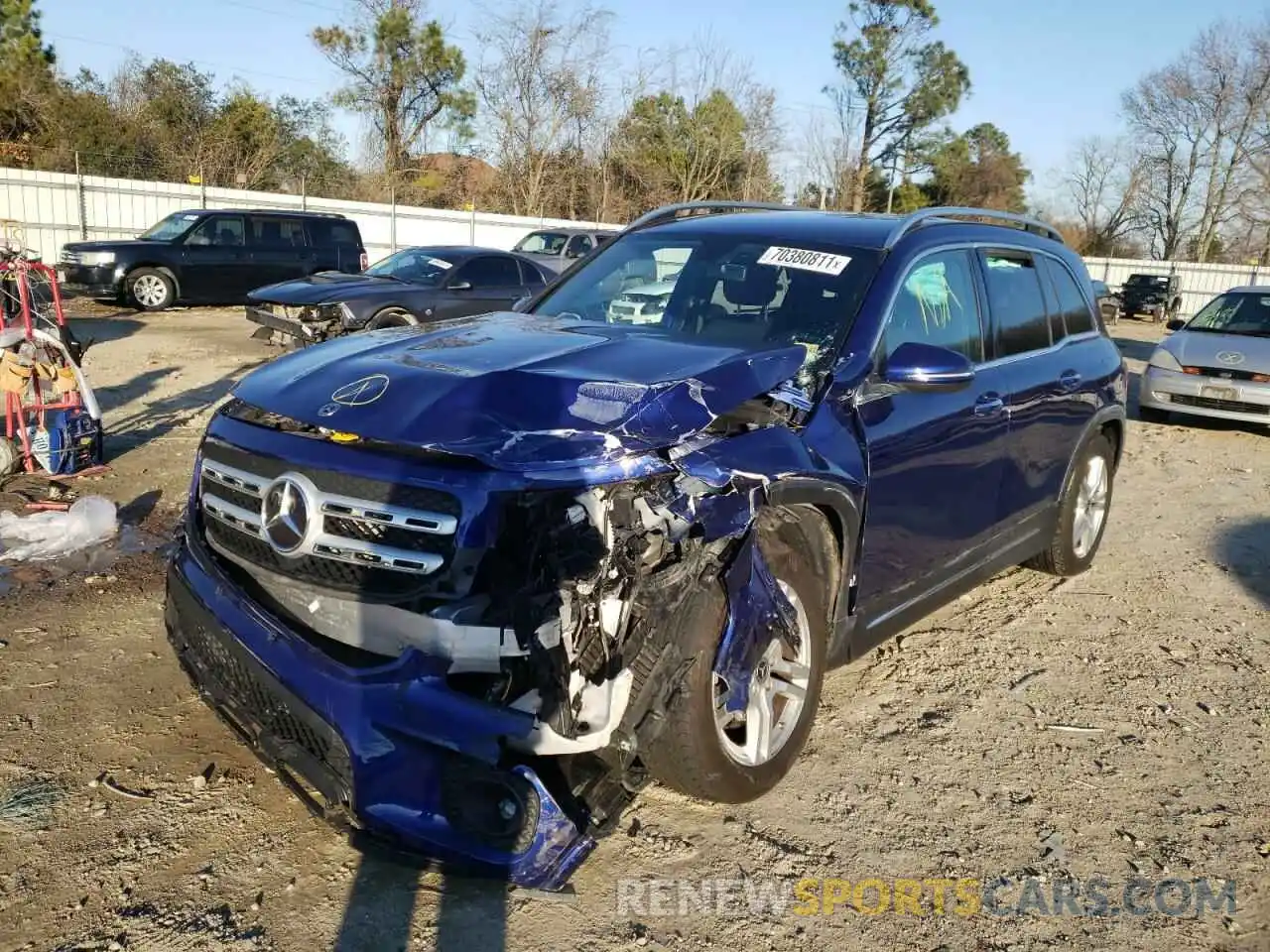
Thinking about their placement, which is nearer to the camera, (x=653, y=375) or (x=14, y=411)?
(x=653, y=375)

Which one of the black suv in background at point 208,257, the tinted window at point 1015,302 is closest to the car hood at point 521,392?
the tinted window at point 1015,302

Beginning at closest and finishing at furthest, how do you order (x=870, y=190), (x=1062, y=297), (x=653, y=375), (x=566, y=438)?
(x=566, y=438)
(x=653, y=375)
(x=1062, y=297)
(x=870, y=190)

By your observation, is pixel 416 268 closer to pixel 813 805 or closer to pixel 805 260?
pixel 805 260

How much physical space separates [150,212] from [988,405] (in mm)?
21972

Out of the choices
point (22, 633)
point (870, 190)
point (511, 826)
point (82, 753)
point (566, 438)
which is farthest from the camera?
point (870, 190)

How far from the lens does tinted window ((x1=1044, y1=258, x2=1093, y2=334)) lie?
5098mm

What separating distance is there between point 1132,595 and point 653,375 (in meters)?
3.89

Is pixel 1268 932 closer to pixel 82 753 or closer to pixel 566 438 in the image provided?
pixel 566 438

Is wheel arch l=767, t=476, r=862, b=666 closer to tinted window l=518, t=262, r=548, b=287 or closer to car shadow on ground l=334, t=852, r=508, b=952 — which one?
car shadow on ground l=334, t=852, r=508, b=952

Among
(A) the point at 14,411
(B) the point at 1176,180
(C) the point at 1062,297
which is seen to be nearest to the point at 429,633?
(C) the point at 1062,297

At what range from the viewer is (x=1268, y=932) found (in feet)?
8.91

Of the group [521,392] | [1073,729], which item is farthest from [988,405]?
[521,392]

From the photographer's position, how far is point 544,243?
2002 cm

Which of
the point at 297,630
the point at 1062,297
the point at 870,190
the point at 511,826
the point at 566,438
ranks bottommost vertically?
the point at 511,826
